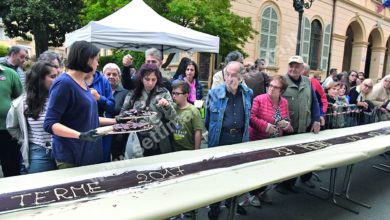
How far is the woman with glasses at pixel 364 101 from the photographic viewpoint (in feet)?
19.7

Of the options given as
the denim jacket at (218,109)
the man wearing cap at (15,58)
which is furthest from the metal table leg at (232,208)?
the man wearing cap at (15,58)

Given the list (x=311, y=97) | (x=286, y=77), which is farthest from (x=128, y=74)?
(x=311, y=97)

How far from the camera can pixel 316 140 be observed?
3611mm

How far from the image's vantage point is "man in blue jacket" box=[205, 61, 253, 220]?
10.4 ft

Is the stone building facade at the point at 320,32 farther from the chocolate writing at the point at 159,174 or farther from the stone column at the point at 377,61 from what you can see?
the chocolate writing at the point at 159,174

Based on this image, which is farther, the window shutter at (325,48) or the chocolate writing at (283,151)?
the window shutter at (325,48)

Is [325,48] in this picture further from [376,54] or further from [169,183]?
[169,183]

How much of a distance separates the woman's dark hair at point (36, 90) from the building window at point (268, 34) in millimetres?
12684

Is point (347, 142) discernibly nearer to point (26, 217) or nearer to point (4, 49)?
point (26, 217)

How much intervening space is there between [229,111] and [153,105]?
830 mm

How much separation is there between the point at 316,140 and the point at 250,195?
1002mm

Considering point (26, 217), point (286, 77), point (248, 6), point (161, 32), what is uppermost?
point (248, 6)

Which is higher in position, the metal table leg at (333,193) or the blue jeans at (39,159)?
the blue jeans at (39,159)

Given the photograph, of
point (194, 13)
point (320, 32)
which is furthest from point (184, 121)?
point (320, 32)
